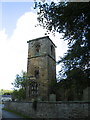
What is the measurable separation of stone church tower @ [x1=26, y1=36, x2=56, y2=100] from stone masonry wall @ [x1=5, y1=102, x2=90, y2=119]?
8.19 ft

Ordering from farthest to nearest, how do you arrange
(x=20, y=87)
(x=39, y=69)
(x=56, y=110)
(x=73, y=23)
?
(x=20, y=87), (x=39, y=69), (x=56, y=110), (x=73, y=23)

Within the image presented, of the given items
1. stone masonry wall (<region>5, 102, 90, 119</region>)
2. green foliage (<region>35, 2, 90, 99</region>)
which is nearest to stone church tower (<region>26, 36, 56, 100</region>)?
stone masonry wall (<region>5, 102, 90, 119</region>)

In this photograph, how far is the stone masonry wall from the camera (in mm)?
12870

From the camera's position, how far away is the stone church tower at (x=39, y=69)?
2094 cm

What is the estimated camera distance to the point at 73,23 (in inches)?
354

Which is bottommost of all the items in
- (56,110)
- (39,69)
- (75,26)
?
(56,110)

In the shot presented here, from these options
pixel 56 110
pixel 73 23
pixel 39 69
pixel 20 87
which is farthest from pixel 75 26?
pixel 20 87

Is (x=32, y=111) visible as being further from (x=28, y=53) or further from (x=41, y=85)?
(x=28, y=53)

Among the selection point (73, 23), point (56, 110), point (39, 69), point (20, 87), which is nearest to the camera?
point (73, 23)

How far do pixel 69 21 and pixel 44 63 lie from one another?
1366 centimetres

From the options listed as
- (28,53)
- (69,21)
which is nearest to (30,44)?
(28,53)

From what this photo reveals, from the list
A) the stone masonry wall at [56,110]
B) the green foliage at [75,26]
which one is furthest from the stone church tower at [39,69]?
the green foliage at [75,26]

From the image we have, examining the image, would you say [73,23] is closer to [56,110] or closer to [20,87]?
[56,110]

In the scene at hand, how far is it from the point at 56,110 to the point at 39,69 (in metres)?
8.47
